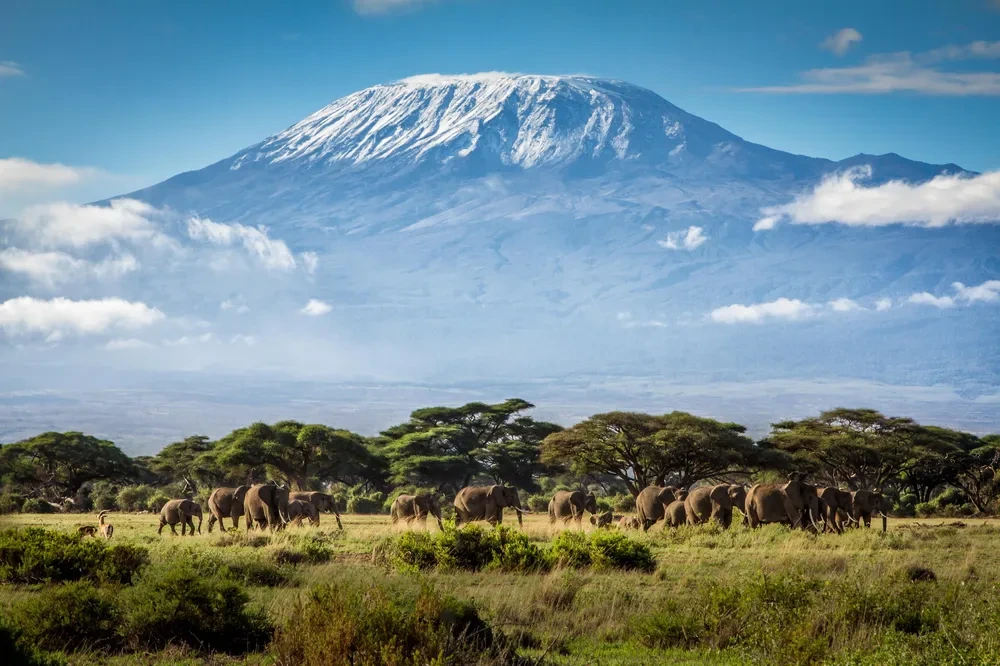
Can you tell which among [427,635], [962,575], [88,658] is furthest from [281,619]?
[962,575]

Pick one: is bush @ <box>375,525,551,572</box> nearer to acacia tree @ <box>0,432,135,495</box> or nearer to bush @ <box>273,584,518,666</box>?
bush @ <box>273,584,518,666</box>

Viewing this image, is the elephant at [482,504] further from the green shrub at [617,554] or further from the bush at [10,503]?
the bush at [10,503]

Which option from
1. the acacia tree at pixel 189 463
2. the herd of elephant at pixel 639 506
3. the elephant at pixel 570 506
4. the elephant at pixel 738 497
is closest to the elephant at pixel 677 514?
the herd of elephant at pixel 639 506

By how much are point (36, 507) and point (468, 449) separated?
2280 centimetres

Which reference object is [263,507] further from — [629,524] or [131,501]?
[131,501]

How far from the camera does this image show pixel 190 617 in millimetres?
12594

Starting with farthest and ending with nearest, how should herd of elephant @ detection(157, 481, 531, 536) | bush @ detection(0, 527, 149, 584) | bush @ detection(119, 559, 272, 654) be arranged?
herd of elephant @ detection(157, 481, 531, 536) < bush @ detection(0, 527, 149, 584) < bush @ detection(119, 559, 272, 654)

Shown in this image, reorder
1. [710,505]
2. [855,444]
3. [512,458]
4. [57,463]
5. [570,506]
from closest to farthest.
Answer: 1. [710,505]
2. [570,506]
3. [855,444]
4. [57,463]
5. [512,458]

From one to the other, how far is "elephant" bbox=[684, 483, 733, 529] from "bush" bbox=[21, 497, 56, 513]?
1125 inches

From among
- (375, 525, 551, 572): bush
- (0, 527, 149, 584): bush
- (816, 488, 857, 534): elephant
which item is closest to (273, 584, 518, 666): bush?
(0, 527, 149, 584): bush

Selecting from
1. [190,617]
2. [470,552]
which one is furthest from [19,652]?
[470,552]

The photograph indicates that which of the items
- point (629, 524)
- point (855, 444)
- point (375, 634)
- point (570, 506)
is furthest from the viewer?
point (855, 444)

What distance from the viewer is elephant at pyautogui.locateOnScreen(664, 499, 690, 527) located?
29141 mm

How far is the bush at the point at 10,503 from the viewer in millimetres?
42969
